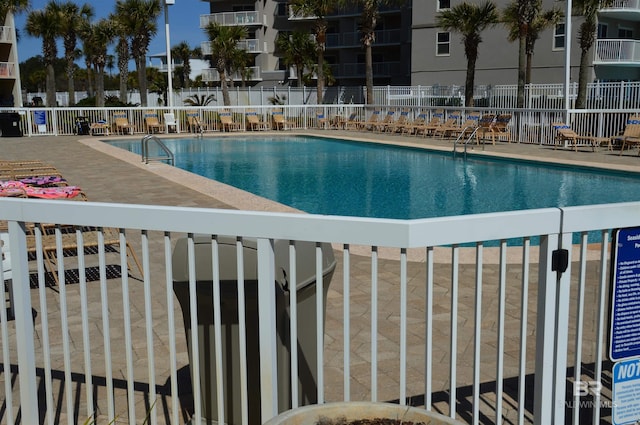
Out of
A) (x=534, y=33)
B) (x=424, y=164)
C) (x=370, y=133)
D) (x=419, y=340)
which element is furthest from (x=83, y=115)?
(x=419, y=340)

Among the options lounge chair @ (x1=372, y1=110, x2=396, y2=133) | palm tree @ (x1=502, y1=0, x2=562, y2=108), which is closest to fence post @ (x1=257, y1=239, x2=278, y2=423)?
lounge chair @ (x1=372, y1=110, x2=396, y2=133)

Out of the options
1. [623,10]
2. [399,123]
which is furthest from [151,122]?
[623,10]

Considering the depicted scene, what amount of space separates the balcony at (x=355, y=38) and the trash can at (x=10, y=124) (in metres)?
24.8

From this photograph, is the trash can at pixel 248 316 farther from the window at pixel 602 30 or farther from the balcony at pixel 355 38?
the balcony at pixel 355 38

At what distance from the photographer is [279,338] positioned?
256 cm

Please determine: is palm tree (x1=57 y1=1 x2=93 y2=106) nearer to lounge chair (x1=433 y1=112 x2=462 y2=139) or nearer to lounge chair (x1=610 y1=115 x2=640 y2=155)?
lounge chair (x1=433 y1=112 x2=462 y2=139)

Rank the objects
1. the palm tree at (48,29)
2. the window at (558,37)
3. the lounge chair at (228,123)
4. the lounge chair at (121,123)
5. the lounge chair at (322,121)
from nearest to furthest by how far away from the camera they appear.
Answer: the lounge chair at (121,123) → the lounge chair at (228,123) → the lounge chair at (322,121) → the window at (558,37) → the palm tree at (48,29)

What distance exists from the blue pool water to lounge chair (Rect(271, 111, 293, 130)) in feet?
20.7

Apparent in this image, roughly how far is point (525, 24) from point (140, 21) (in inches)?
993

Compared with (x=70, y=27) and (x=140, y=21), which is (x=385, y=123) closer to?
(x=140, y=21)

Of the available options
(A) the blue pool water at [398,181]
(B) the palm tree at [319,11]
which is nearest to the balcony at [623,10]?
(B) the palm tree at [319,11]

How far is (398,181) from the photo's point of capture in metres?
14.9

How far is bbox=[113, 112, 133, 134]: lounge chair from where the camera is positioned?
25594 mm

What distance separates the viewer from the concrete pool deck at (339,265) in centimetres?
Answer: 385
